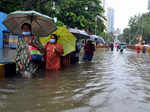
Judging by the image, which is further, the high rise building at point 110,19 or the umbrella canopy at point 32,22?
the high rise building at point 110,19

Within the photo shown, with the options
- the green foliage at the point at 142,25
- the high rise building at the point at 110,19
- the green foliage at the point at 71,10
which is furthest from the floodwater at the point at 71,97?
the high rise building at the point at 110,19

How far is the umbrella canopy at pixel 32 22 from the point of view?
5.75m

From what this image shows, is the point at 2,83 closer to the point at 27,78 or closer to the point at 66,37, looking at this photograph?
the point at 27,78

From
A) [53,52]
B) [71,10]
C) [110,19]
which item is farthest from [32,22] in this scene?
[110,19]

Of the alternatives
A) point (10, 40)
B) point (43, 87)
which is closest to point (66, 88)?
point (43, 87)

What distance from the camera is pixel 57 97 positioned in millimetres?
3836

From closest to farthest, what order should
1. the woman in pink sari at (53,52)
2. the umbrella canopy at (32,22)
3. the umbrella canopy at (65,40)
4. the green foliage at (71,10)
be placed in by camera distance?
the umbrella canopy at (32,22), the woman in pink sari at (53,52), the umbrella canopy at (65,40), the green foliage at (71,10)

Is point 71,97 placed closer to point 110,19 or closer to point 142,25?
point 142,25

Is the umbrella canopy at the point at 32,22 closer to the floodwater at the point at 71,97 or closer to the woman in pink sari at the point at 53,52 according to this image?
the woman in pink sari at the point at 53,52

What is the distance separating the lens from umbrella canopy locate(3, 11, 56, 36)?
5.75 meters

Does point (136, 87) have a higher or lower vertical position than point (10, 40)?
lower

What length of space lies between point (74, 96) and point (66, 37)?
4220mm

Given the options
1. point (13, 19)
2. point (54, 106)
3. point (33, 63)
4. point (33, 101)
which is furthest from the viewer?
point (13, 19)

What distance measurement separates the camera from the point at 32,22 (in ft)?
20.8
